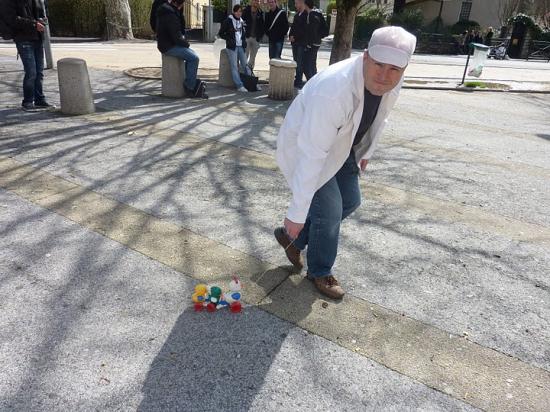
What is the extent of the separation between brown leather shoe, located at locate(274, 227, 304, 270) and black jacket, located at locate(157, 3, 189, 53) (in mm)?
5544

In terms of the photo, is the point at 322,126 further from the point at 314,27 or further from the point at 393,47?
the point at 314,27

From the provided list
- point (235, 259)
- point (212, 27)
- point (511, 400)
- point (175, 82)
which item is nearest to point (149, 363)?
point (235, 259)

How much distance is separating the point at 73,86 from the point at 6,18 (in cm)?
113

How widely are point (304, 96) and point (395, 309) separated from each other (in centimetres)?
143

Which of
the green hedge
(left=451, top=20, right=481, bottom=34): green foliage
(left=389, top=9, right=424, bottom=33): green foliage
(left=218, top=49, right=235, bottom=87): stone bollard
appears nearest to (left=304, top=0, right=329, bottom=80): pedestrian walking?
(left=218, top=49, right=235, bottom=87): stone bollard

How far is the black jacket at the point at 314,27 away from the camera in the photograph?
8.98 metres

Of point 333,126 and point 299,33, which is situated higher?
point 299,33

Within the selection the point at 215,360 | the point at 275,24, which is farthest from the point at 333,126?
the point at 275,24

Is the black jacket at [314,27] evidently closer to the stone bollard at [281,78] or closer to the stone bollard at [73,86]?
the stone bollard at [281,78]

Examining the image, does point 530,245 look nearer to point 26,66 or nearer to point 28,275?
point 28,275

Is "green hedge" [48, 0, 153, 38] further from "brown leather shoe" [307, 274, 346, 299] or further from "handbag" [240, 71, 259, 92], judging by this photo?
"brown leather shoe" [307, 274, 346, 299]

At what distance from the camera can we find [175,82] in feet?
26.9

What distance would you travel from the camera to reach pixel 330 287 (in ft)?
9.60

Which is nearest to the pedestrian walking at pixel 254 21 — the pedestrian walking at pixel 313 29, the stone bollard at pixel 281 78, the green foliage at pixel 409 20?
the pedestrian walking at pixel 313 29
